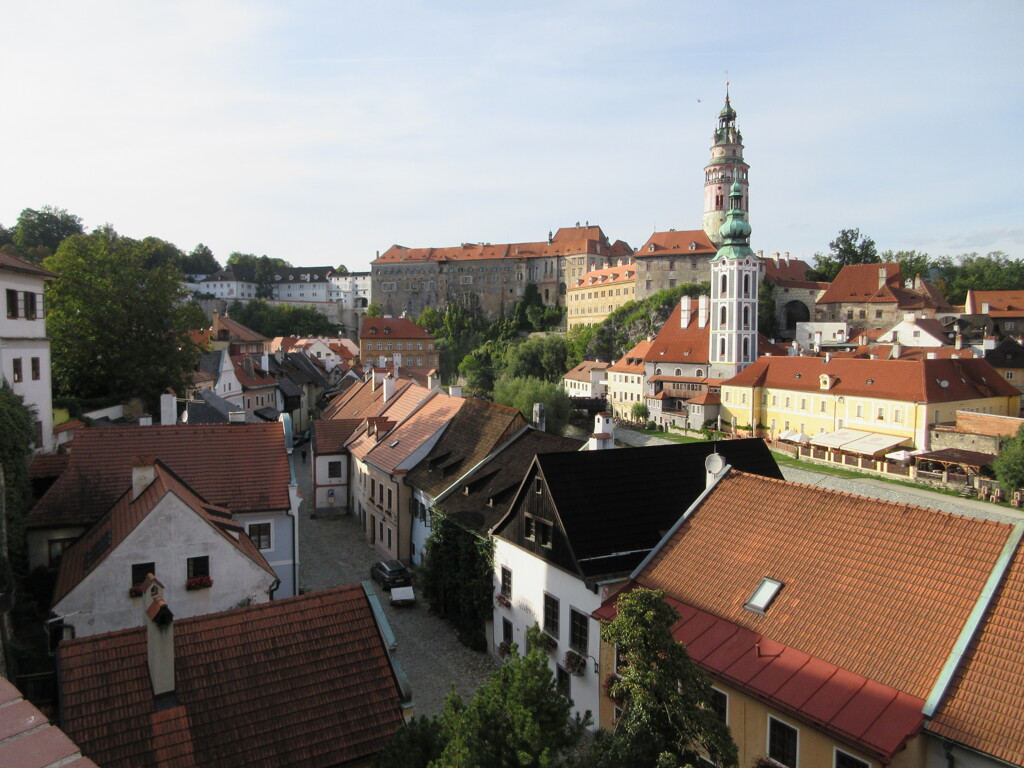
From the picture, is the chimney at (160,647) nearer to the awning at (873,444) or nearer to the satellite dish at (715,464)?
the satellite dish at (715,464)

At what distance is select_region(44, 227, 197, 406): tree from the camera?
106 ft

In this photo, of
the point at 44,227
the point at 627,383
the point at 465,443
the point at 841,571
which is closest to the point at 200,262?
the point at 44,227

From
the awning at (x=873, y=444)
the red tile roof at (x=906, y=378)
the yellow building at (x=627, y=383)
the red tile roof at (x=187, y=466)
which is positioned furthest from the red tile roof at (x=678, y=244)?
the red tile roof at (x=187, y=466)

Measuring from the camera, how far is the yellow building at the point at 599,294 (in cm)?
10044

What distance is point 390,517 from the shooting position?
25.6 metres

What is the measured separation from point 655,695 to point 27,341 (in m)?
22.7

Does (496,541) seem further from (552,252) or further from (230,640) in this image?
(552,252)

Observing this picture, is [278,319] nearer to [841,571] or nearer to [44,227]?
[44,227]

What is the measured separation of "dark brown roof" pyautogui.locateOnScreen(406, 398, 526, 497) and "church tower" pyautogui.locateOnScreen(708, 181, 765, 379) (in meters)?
47.3

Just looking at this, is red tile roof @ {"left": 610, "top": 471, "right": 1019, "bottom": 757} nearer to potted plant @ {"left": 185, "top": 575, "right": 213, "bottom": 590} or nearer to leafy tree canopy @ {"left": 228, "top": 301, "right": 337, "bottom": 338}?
potted plant @ {"left": 185, "top": 575, "right": 213, "bottom": 590}

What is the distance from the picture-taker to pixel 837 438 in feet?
153

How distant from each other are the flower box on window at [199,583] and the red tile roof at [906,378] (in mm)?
43351

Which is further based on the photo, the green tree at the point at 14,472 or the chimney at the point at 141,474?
the chimney at the point at 141,474

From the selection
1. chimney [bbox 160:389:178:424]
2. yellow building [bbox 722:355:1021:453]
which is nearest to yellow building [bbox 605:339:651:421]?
yellow building [bbox 722:355:1021:453]
